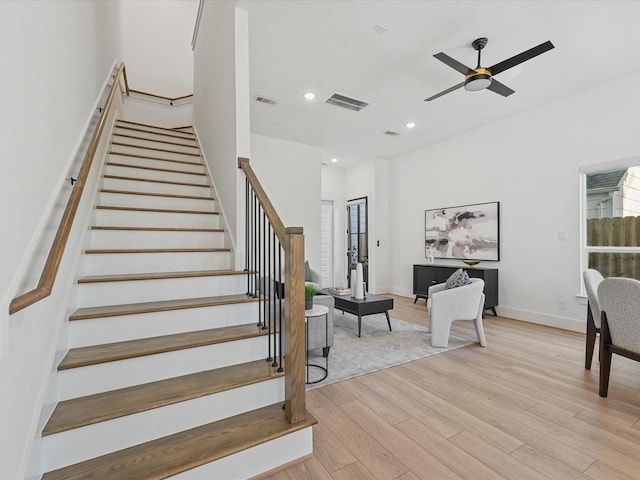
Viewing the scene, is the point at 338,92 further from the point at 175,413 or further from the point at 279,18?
the point at 175,413

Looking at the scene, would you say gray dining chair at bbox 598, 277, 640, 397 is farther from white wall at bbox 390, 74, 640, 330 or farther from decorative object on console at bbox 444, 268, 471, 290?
white wall at bbox 390, 74, 640, 330

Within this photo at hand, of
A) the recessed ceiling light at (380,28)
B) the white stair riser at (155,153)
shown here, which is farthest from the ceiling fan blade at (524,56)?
the white stair riser at (155,153)

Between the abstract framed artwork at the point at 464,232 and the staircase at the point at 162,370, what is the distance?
433 cm

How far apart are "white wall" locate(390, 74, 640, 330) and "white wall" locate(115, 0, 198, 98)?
5.85m

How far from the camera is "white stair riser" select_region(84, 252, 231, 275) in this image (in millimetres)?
2377

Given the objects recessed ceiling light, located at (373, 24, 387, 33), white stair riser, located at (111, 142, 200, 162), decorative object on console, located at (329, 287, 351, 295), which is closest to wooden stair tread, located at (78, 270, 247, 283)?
decorative object on console, located at (329, 287, 351, 295)

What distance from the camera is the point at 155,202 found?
3.20 metres

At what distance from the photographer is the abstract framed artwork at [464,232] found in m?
5.08

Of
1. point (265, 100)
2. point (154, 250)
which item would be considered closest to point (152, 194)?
point (154, 250)

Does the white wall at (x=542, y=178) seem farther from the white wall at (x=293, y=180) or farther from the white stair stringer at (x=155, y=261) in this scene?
the white stair stringer at (x=155, y=261)

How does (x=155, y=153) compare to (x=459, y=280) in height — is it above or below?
above

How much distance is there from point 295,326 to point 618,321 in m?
2.43

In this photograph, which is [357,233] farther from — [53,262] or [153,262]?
[53,262]

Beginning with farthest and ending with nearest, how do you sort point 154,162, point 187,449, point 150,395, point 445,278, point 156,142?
point 445,278
point 156,142
point 154,162
point 150,395
point 187,449
